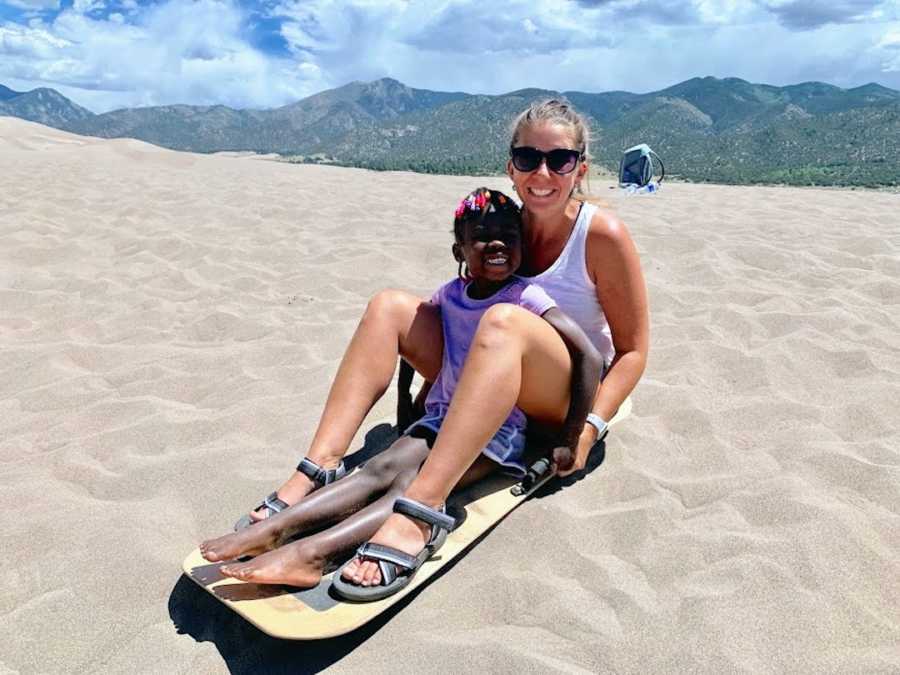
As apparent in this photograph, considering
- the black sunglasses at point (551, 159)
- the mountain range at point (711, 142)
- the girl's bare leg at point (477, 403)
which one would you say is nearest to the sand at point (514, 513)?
the girl's bare leg at point (477, 403)

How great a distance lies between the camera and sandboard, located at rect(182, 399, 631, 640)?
5.69ft

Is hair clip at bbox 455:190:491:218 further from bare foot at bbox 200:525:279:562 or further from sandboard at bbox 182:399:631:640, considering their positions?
bare foot at bbox 200:525:279:562

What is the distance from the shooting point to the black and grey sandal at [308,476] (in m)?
2.12

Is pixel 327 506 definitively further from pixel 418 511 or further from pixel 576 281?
pixel 576 281

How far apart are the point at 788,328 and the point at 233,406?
3.02 metres

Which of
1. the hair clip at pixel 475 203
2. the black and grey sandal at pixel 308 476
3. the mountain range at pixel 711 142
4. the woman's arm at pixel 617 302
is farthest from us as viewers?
the mountain range at pixel 711 142

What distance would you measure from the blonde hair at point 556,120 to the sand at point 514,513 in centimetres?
116

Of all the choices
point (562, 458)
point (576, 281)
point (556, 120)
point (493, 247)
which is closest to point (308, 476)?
point (562, 458)

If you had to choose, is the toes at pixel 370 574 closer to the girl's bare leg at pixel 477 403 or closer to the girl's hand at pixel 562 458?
the girl's bare leg at pixel 477 403

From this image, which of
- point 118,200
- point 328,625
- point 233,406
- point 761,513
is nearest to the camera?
point 328,625

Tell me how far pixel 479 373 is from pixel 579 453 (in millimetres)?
555

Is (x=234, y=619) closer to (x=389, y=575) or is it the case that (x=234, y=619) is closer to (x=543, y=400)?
(x=389, y=575)

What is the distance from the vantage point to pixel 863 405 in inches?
116

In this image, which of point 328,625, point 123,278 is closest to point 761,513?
point 328,625
